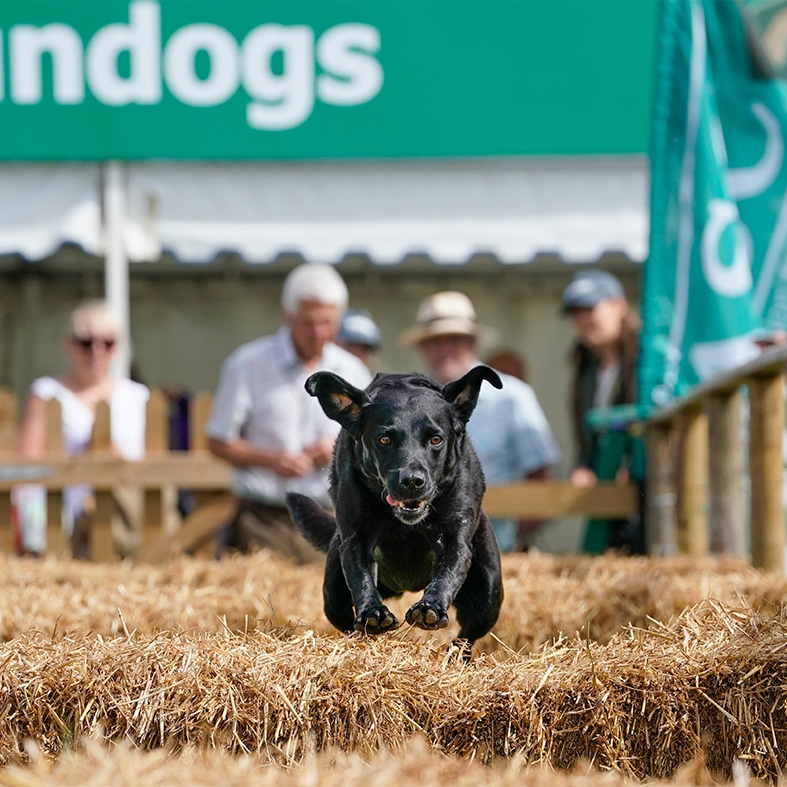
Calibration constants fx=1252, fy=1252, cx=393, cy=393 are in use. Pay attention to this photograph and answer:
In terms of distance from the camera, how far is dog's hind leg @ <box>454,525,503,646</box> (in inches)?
105

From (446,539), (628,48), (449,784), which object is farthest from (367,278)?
(449,784)

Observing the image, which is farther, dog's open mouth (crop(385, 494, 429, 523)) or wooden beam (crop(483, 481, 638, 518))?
wooden beam (crop(483, 481, 638, 518))

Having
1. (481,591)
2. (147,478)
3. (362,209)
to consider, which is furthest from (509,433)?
(481,591)

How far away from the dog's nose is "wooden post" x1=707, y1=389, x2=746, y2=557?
317 cm

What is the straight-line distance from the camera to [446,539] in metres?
2.50

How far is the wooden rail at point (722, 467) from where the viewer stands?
180 inches

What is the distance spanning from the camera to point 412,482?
2.29 meters

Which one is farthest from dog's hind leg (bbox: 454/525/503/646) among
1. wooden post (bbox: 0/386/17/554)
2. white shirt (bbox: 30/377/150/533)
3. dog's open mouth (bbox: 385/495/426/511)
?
wooden post (bbox: 0/386/17/554)

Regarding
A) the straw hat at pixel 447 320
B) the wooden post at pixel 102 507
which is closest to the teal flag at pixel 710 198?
the straw hat at pixel 447 320

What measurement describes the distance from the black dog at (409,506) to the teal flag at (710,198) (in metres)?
3.72

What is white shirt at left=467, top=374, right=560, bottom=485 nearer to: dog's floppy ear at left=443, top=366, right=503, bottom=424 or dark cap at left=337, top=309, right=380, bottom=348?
dark cap at left=337, top=309, right=380, bottom=348

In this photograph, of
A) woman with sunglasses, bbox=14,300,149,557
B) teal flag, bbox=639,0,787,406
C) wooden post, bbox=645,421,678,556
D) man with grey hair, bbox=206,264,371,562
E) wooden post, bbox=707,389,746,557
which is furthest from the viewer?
woman with sunglasses, bbox=14,300,149,557

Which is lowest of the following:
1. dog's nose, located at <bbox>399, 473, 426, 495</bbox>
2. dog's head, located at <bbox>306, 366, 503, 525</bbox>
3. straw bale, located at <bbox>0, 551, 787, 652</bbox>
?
straw bale, located at <bbox>0, 551, 787, 652</bbox>

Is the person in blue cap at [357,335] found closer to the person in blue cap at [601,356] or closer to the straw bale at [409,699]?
the person in blue cap at [601,356]
